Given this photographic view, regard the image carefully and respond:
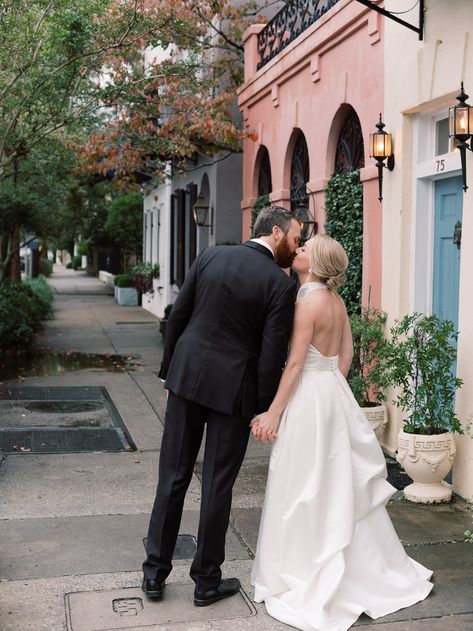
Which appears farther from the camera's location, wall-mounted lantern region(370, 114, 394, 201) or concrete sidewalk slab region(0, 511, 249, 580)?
wall-mounted lantern region(370, 114, 394, 201)

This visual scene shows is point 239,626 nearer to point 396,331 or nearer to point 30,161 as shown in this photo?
point 396,331

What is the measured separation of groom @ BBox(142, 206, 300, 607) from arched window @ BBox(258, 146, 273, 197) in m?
8.23

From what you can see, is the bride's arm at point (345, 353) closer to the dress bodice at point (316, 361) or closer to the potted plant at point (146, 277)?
the dress bodice at point (316, 361)

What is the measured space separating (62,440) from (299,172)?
4.85 m

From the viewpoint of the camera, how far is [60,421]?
899cm

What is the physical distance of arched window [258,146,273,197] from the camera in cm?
1257

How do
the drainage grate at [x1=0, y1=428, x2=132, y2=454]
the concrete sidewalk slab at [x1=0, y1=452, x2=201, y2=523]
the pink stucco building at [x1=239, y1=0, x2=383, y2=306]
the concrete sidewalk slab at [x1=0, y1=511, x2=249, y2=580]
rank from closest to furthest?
1. the concrete sidewalk slab at [x1=0, y1=511, x2=249, y2=580]
2. the concrete sidewalk slab at [x1=0, y1=452, x2=201, y2=523]
3. the drainage grate at [x1=0, y1=428, x2=132, y2=454]
4. the pink stucco building at [x1=239, y1=0, x2=383, y2=306]

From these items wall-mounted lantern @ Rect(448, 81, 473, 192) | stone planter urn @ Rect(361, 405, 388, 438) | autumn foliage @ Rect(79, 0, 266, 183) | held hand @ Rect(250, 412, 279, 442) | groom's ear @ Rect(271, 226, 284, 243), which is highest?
autumn foliage @ Rect(79, 0, 266, 183)

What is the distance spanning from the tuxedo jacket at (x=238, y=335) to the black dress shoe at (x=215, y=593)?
91 centimetres

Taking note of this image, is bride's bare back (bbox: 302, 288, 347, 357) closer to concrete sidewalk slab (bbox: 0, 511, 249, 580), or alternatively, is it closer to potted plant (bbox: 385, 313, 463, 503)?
concrete sidewalk slab (bbox: 0, 511, 249, 580)

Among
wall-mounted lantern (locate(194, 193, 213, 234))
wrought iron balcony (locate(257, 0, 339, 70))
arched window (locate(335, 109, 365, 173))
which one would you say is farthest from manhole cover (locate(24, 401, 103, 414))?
wall-mounted lantern (locate(194, 193, 213, 234))

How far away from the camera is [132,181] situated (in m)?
15.9

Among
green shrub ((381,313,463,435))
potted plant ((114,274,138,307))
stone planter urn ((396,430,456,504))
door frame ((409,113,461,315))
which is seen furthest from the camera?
potted plant ((114,274,138,307))

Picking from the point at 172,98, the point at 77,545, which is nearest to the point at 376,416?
the point at 77,545
